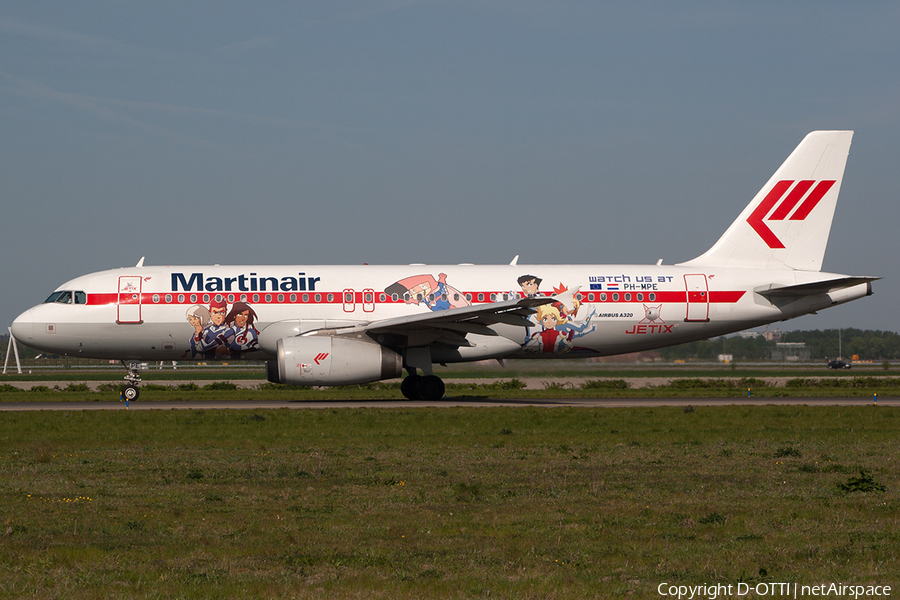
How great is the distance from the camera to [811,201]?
29.1m

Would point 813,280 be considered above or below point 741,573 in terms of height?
above

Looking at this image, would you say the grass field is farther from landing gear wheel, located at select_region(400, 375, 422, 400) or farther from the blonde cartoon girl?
the blonde cartoon girl

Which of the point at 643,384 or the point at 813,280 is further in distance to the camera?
the point at 643,384

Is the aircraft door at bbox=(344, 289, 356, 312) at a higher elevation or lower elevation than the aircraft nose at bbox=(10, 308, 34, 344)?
higher

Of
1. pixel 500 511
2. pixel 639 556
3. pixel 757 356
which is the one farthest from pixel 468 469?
pixel 757 356

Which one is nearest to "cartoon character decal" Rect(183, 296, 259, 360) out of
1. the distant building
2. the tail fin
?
the tail fin

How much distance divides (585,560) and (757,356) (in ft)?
151

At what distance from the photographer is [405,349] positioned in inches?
1025

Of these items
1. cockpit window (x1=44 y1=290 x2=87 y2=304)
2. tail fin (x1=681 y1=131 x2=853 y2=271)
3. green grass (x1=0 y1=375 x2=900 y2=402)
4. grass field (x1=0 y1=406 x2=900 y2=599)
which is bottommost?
grass field (x1=0 y1=406 x2=900 y2=599)

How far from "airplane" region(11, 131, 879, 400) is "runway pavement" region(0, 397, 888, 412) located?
993 millimetres

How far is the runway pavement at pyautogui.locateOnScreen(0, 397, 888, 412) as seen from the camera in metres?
24.1

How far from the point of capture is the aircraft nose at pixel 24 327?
2644 centimetres

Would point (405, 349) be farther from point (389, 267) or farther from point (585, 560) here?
point (585, 560)

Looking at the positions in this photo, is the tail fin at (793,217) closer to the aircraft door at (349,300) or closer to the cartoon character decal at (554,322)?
the cartoon character decal at (554,322)
